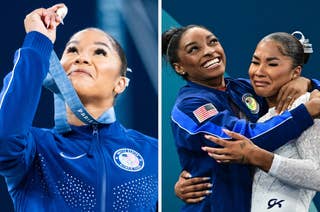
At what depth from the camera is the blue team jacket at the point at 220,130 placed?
2.42 meters

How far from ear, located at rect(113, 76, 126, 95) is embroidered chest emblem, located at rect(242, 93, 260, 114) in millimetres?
497

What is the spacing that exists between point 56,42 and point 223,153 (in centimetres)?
78

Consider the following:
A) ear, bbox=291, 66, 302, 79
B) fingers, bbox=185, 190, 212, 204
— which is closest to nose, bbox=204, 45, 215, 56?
ear, bbox=291, 66, 302, 79

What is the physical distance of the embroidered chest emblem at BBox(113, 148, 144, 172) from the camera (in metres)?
2.52

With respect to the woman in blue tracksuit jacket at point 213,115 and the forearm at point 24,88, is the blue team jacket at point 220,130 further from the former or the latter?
the forearm at point 24,88

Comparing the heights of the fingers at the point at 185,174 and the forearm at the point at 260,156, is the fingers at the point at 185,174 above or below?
below

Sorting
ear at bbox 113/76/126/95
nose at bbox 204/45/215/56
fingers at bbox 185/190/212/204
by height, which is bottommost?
fingers at bbox 185/190/212/204

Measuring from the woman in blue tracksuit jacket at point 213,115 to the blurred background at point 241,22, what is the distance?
0.15 ft

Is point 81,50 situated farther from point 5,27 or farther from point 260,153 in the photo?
point 260,153

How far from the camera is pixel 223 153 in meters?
2.44

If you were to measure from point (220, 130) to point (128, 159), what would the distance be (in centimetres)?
38

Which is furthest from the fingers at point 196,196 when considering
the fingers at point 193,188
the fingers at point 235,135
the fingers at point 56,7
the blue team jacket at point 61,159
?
the fingers at point 56,7

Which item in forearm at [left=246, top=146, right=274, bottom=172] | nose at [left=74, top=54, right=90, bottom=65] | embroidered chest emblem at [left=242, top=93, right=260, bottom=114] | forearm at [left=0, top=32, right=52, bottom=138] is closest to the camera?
forearm at [left=0, top=32, right=52, bottom=138]

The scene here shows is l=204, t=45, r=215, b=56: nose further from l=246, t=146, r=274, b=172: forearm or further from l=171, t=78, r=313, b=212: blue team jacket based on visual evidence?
l=246, t=146, r=274, b=172: forearm
